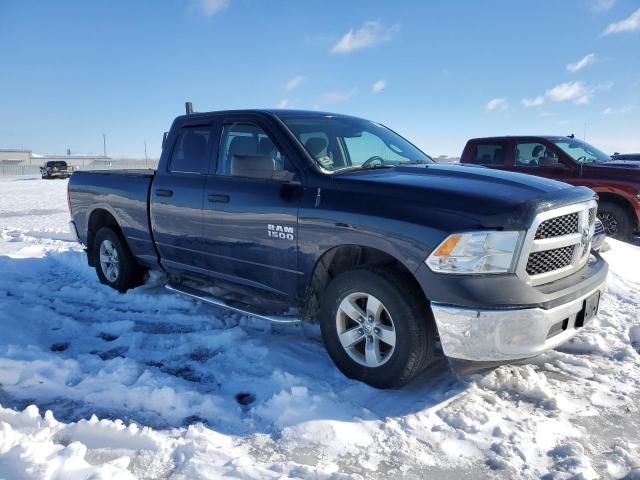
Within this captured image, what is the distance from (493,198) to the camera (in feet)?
9.11

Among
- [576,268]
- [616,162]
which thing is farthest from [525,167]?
[576,268]

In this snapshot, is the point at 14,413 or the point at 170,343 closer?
the point at 14,413

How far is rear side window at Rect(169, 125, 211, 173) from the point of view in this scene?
4.33 meters

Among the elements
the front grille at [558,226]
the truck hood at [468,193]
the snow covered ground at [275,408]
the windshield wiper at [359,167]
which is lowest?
the snow covered ground at [275,408]

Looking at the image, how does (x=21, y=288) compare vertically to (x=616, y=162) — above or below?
below

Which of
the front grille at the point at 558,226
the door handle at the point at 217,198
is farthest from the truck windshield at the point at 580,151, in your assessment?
the door handle at the point at 217,198

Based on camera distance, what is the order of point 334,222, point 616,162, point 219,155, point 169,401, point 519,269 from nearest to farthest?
point 519,269, point 169,401, point 334,222, point 219,155, point 616,162

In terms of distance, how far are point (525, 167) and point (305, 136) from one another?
21.0ft

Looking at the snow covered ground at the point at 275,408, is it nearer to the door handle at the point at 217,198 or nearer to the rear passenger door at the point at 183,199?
the rear passenger door at the point at 183,199

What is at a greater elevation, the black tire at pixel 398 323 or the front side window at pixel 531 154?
the front side window at pixel 531 154

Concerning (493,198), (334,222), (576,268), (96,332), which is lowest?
(96,332)

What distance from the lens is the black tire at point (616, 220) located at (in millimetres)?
7949

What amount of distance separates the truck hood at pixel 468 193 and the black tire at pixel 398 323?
470 mm

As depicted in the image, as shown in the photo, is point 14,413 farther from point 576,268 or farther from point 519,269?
point 576,268
